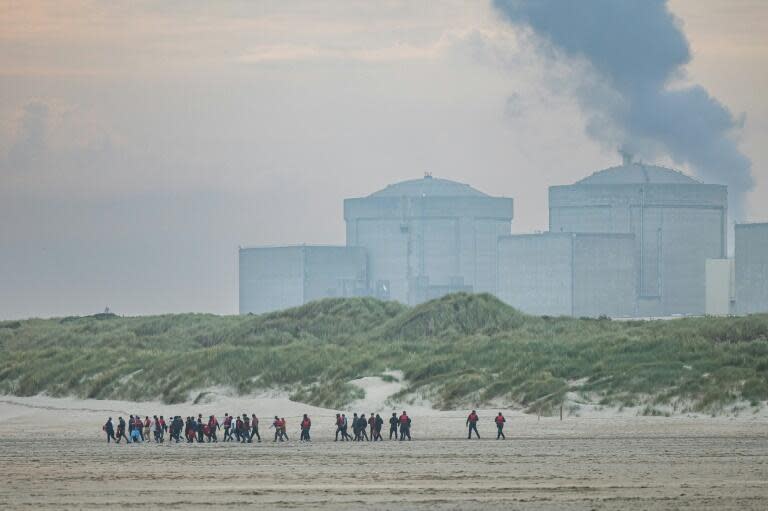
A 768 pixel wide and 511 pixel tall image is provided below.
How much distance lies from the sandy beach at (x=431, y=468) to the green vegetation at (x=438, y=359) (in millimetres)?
3151

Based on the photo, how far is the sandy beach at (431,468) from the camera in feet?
93.5

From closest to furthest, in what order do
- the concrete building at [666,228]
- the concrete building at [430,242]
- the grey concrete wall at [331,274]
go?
the concrete building at [666,228] → the grey concrete wall at [331,274] → the concrete building at [430,242]

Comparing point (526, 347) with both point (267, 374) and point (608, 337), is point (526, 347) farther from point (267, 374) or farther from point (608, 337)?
point (267, 374)

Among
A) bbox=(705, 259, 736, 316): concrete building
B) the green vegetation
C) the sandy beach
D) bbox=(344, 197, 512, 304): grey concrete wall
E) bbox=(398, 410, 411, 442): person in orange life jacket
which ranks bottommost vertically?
the sandy beach

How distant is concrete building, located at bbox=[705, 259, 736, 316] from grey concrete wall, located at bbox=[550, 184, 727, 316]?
4194 mm

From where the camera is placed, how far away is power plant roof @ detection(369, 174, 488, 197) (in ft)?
542

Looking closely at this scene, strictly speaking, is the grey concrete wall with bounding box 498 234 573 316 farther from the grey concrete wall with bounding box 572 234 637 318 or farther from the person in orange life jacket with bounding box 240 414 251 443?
the person in orange life jacket with bounding box 240 414 251 443

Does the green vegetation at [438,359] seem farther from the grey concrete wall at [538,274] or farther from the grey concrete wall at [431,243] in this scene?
the grey concrete wall at [431,243]

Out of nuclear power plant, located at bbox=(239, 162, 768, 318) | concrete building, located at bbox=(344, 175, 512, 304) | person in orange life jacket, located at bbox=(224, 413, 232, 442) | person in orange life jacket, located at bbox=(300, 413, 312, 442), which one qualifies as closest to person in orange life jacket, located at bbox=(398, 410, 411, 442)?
person in orange life jacket, located at bbox=(300, 413, 312, 442)

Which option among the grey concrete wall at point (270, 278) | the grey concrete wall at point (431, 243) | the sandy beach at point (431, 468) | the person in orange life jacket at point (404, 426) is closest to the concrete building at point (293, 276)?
the grey concrete wall at point (270, 278)

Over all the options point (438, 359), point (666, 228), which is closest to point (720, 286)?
point (666, 228)

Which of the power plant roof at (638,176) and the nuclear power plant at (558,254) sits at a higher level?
the power plant roof at (638,176)

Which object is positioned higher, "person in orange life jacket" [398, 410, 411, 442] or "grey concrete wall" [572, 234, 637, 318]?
→ "grey concrete wall" [572, 234, 637, 318]

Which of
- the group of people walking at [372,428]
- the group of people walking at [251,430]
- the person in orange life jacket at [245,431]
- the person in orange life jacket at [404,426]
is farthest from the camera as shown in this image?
the person in orange life jacket at [245,431]
